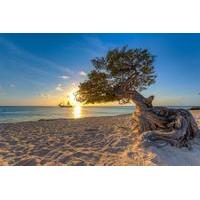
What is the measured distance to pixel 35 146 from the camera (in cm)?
713

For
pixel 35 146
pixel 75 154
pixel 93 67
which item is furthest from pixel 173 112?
pixel 35 146

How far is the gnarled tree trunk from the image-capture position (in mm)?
6790

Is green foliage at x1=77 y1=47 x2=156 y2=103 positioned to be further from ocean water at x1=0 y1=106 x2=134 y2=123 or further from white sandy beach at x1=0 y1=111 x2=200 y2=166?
ocean water at x1=0 y1=106 x2=134 y2=123

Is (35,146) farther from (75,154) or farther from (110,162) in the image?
(110,162)

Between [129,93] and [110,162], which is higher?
[129,93]

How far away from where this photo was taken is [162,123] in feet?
25.4

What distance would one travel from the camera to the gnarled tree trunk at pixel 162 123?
679cm

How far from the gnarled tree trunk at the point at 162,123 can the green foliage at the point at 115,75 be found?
0.47 metres

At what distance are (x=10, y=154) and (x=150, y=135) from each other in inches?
146

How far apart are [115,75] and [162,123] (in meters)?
2.15

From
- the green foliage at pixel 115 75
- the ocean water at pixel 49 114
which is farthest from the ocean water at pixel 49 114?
the green foliage at pixel 115 75

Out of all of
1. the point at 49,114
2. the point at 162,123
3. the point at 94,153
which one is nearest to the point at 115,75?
the point at 162,123
